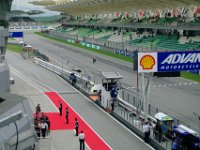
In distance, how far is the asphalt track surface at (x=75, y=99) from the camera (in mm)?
20016

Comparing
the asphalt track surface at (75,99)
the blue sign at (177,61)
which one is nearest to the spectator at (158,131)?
the asphalt track surface at (75,99)

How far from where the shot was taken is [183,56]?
20.6 meters

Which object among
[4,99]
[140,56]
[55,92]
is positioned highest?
[140,56]

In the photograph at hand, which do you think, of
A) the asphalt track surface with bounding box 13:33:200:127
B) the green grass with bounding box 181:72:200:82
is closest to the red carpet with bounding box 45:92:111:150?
the asphalt track surface with bounding box 13:33:200:127

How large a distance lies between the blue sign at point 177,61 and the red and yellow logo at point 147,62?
0.32 metres

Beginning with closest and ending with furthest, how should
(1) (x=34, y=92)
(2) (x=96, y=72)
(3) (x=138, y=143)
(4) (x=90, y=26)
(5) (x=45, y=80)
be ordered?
(3) (x=138, y=143)
(1) (x=34, y=92)
(5) (x=45, y=80)
(2) (x=96, y=72)
(4) (x=90, y=26)

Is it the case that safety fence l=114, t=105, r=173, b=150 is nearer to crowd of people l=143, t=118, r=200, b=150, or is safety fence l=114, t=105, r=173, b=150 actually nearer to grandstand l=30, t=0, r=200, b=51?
crowd of people l=143, t=118, r=200, b=150

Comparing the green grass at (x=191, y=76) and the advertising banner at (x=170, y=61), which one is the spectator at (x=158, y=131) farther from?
the green grass at (x=191, y=76)

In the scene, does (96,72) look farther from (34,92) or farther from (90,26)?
(90,26)

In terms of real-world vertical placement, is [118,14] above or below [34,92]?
above

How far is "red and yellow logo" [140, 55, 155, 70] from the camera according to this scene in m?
20.7

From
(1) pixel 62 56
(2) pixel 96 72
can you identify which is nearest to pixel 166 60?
(2) pixel 96 72

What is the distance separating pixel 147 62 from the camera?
2073cm

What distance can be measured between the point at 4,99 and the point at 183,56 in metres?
8.88
